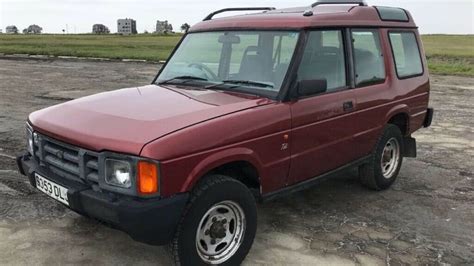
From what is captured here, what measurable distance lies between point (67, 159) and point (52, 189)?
0.91ft

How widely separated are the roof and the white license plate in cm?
218

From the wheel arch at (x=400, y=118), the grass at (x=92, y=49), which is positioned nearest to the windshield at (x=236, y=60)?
the wheel arch at (x=400, y=118)

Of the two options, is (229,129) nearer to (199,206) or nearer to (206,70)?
(199,206)

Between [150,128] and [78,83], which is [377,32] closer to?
[150,128]

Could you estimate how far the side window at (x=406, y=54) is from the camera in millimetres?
5543

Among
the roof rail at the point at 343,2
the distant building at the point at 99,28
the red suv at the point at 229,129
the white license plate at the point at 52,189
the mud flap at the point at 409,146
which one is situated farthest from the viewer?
the distant building at the point at 99,28

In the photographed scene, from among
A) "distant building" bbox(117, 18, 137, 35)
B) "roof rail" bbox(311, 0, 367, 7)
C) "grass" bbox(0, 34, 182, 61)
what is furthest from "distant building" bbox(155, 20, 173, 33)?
"roof rail" bbox(311, 0, 367, 7)

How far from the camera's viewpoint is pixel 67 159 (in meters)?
3.43

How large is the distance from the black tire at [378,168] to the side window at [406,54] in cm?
67

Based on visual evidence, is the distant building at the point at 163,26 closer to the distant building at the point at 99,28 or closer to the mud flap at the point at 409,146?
the distant building at the point at 99,28

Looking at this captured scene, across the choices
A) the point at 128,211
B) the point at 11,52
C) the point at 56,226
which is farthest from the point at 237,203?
the point at 11,52

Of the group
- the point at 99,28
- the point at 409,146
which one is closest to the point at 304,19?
the point at 409,146

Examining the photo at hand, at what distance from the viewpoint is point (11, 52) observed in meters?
28.9

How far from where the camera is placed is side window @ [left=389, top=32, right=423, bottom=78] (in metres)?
5.54
